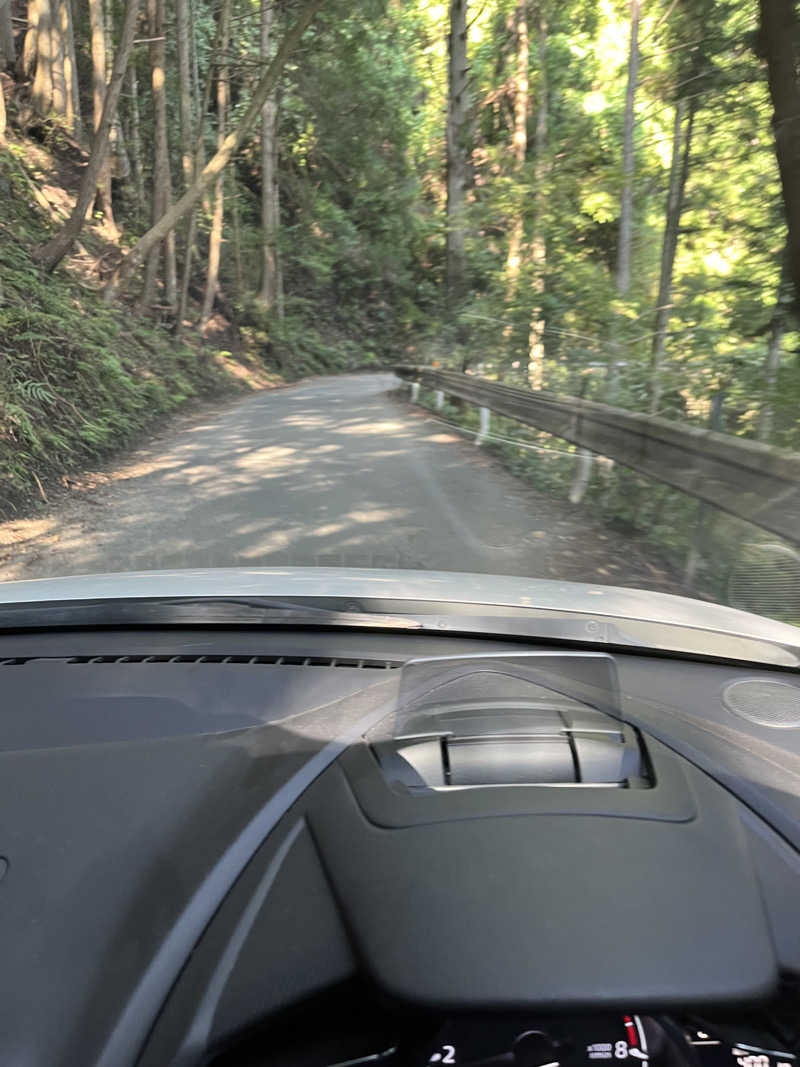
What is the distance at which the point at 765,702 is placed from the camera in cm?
280

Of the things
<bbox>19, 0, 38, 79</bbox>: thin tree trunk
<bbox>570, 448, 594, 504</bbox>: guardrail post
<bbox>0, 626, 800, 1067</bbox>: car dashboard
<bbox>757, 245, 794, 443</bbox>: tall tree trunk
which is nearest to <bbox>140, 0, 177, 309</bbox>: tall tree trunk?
<bbox>19, 0, 38, 79</bbox>: thin tree trunk

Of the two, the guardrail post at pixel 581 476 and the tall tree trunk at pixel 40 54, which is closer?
the guardrail post at pixel 581 476

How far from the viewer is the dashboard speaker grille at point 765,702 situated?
2650mm

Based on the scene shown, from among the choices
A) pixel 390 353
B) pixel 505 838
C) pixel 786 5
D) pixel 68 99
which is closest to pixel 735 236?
pixel 786 5

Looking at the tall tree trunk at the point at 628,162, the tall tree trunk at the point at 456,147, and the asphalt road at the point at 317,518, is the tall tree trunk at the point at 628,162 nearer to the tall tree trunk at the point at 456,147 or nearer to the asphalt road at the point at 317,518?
the tall tree trunk at the point at 456,147

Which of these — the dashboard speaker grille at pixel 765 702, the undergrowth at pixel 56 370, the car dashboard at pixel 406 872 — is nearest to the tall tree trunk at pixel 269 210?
the undergrowth at pixel 56 370

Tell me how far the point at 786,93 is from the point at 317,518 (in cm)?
516

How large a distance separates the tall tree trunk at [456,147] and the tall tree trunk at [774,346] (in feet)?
45.1

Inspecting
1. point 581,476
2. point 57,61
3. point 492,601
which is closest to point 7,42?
point 57,61

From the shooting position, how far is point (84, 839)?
6.32ft

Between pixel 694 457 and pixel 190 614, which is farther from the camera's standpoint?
pixel 694 457

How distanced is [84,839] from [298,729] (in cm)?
77

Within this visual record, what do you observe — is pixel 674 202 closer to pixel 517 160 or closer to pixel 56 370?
pixel 517 160

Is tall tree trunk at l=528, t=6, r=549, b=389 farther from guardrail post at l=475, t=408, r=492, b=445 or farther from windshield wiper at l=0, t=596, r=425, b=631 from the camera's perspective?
windshield wiper at l=0, t=596, r=425, b=631
